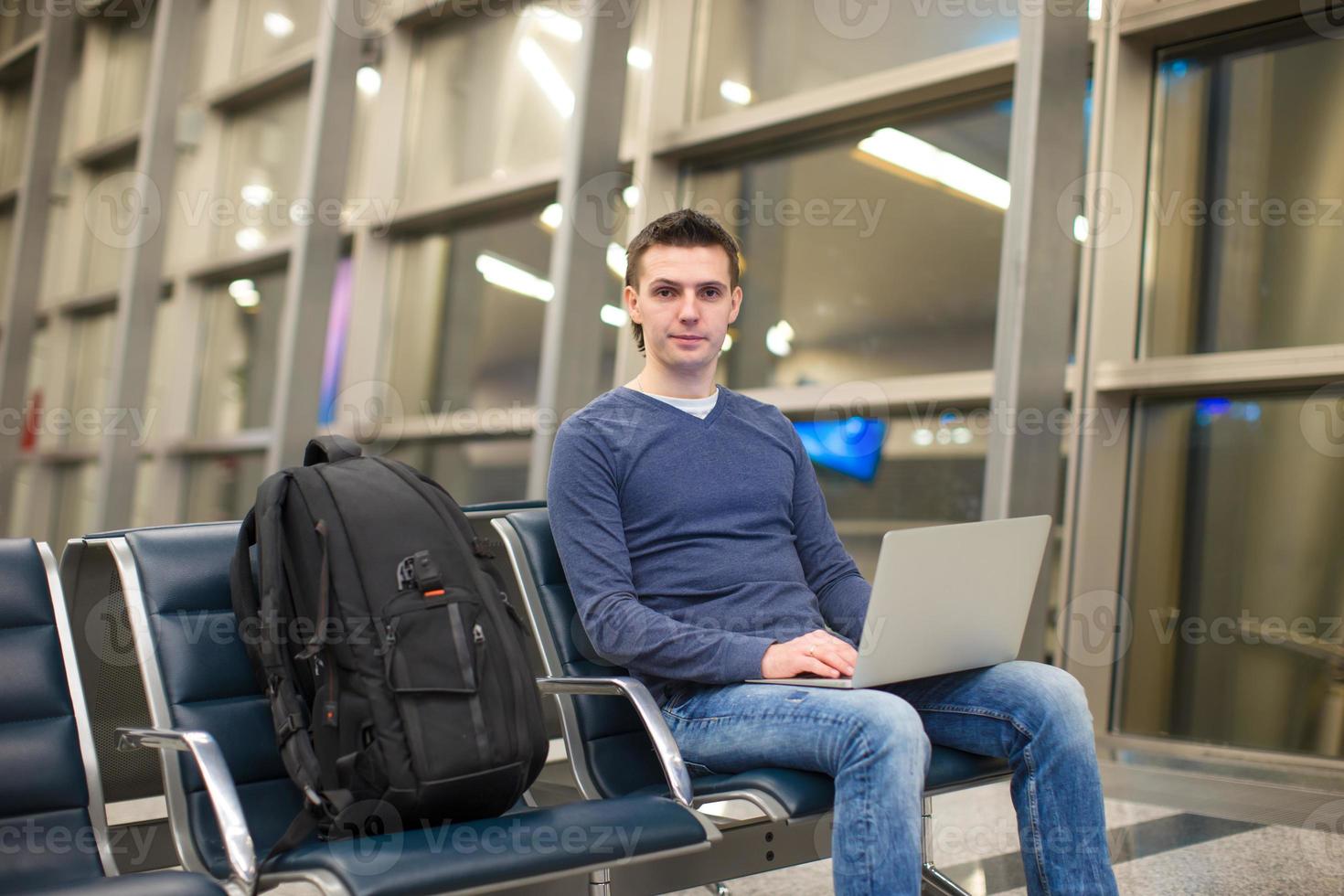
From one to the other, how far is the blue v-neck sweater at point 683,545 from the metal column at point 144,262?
5207mm

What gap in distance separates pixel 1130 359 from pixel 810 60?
172cm

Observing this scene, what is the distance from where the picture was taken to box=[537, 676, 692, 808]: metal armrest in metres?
1.72

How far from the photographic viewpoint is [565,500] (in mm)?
1935

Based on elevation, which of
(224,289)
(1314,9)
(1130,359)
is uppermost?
(1314,9)

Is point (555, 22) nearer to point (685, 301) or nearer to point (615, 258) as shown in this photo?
point (615, 258)

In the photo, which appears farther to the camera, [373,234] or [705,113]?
[373,234]

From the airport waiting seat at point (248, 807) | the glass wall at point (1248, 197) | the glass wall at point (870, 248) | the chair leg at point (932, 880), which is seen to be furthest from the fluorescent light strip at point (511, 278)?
the chair leg at point (932, 880)

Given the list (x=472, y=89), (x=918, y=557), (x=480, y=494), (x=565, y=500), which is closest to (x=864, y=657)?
(x=918, y=557)

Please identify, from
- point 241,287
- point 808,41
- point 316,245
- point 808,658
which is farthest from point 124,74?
point 808,658

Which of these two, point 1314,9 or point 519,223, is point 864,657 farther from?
point 519,223

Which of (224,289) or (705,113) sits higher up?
(705,113)

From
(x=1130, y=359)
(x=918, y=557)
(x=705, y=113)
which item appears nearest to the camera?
(x=918, y=557)

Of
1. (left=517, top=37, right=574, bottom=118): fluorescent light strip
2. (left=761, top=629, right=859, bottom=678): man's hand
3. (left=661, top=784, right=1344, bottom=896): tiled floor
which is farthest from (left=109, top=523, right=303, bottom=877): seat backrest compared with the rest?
(left=517, top=37, right=574, bottom=118): fluorescent light strip

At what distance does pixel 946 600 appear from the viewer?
1.72 m
